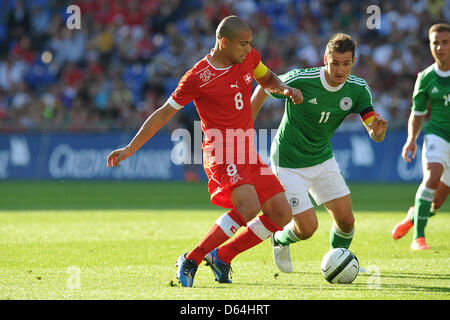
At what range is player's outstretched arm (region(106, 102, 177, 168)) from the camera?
19.5ft

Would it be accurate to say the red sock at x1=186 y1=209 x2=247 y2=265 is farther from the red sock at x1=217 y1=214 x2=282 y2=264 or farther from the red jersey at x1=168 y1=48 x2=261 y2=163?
the red jersey at x1=168 y1=48 x2=261 y2=163

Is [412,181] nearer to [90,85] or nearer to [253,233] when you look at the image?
[90,85]

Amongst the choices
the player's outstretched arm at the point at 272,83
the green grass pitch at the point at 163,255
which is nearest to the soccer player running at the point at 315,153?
the player's outstretched arm at the point at 272,83

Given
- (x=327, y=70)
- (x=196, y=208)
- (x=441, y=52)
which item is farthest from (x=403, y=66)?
(x=327, y=70)

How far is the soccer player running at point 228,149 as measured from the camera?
6.04 meters

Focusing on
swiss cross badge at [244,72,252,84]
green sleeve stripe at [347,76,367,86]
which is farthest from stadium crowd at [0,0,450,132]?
swiss cross badge at [244,72,252,84]

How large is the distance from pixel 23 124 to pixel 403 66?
1046 centimetres

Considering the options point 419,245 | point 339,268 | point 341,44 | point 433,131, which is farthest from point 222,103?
point 433,131

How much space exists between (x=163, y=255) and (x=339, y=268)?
2392mm

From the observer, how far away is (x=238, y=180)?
6090 mm

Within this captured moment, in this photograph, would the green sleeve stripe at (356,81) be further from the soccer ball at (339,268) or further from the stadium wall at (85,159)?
the stadium wall at (85,159)

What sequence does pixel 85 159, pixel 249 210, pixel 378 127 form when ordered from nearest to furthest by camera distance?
pixel 249 210
pixel 378 127
pixel 85 159

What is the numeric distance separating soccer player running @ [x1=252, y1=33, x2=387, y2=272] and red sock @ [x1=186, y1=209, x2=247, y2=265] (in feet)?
3.37

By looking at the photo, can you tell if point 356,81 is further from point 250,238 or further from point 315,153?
point 250,238
